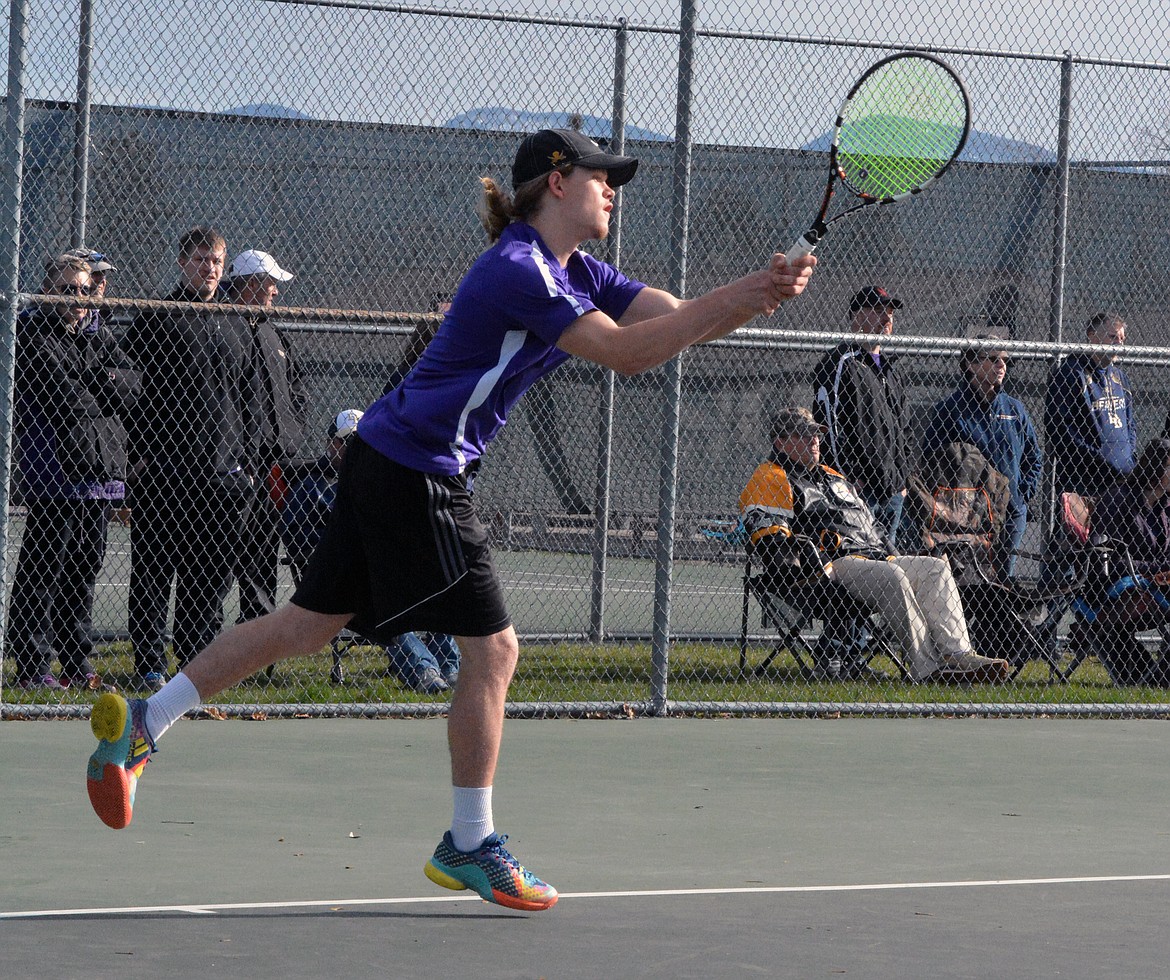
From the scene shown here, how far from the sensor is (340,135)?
33.8 ft

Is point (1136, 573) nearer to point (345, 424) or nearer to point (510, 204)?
point (345, 424)

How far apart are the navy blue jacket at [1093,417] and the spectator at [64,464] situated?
16.0 feet

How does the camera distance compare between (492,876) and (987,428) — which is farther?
(987,428)

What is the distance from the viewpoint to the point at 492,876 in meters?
4.62

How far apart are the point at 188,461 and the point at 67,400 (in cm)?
56

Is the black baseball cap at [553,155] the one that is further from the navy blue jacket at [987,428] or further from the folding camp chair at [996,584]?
the navy blue jacket at [987,428]

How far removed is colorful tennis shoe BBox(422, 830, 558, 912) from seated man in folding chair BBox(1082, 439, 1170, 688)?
5.97 meters

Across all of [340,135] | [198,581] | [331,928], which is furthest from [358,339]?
[331,928]

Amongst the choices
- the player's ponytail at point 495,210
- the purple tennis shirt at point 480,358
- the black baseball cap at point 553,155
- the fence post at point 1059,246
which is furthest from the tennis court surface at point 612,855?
the fence post at point 1059,246

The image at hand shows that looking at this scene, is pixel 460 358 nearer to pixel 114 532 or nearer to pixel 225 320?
pixel 225 320

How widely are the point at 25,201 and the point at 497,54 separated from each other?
2537 millimetres

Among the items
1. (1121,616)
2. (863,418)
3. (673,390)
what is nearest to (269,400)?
Result: (673,390)

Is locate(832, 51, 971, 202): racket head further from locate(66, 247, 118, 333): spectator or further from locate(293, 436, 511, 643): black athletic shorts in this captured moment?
locate(66, 247, 118, 333): spectator

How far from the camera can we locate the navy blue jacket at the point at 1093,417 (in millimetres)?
10414
